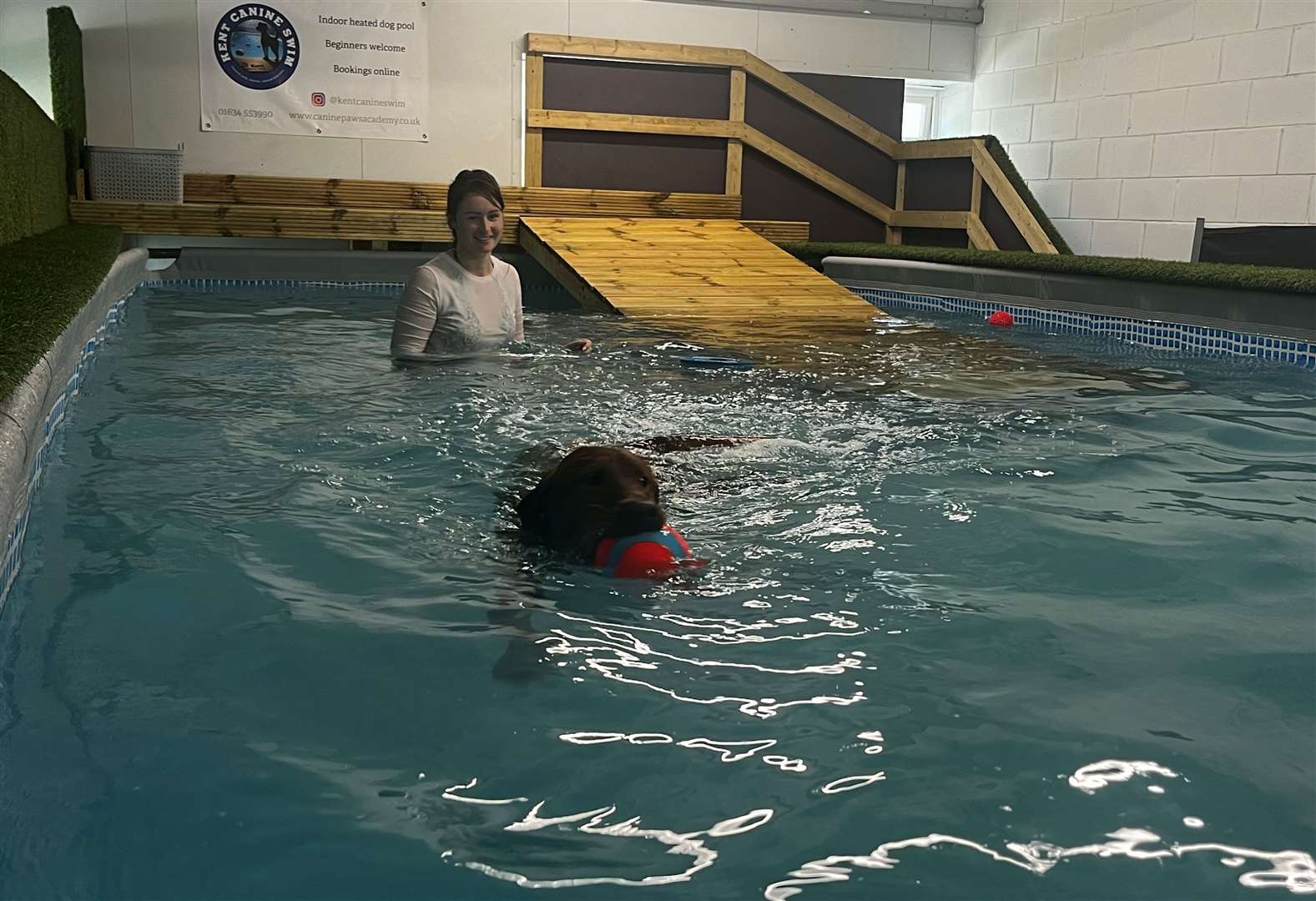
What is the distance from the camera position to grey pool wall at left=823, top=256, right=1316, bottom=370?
6426 mm

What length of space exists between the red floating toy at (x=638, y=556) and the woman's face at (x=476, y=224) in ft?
9.65

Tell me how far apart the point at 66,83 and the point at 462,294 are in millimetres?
6900

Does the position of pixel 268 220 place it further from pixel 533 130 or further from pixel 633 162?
pixel 633 162

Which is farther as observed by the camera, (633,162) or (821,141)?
(821,141)

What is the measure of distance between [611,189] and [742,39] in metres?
2.26

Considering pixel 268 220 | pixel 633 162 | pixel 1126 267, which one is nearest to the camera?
pixel 1126 267

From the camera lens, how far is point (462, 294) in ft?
17.6

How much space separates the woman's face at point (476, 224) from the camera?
506cm

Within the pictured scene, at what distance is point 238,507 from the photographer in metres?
3.09

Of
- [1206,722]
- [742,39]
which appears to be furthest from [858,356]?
[742,39]

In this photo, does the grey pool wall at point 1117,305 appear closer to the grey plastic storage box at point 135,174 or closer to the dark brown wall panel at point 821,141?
the dark brown wall panel at point 821,141

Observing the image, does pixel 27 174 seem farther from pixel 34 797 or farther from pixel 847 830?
pixel 847 830

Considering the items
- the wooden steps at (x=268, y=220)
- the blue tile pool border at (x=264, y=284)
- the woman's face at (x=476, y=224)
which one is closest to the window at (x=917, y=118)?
the wooden steps at (x=268, y=220)

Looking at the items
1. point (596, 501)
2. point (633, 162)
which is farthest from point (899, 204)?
point (596, 501)
